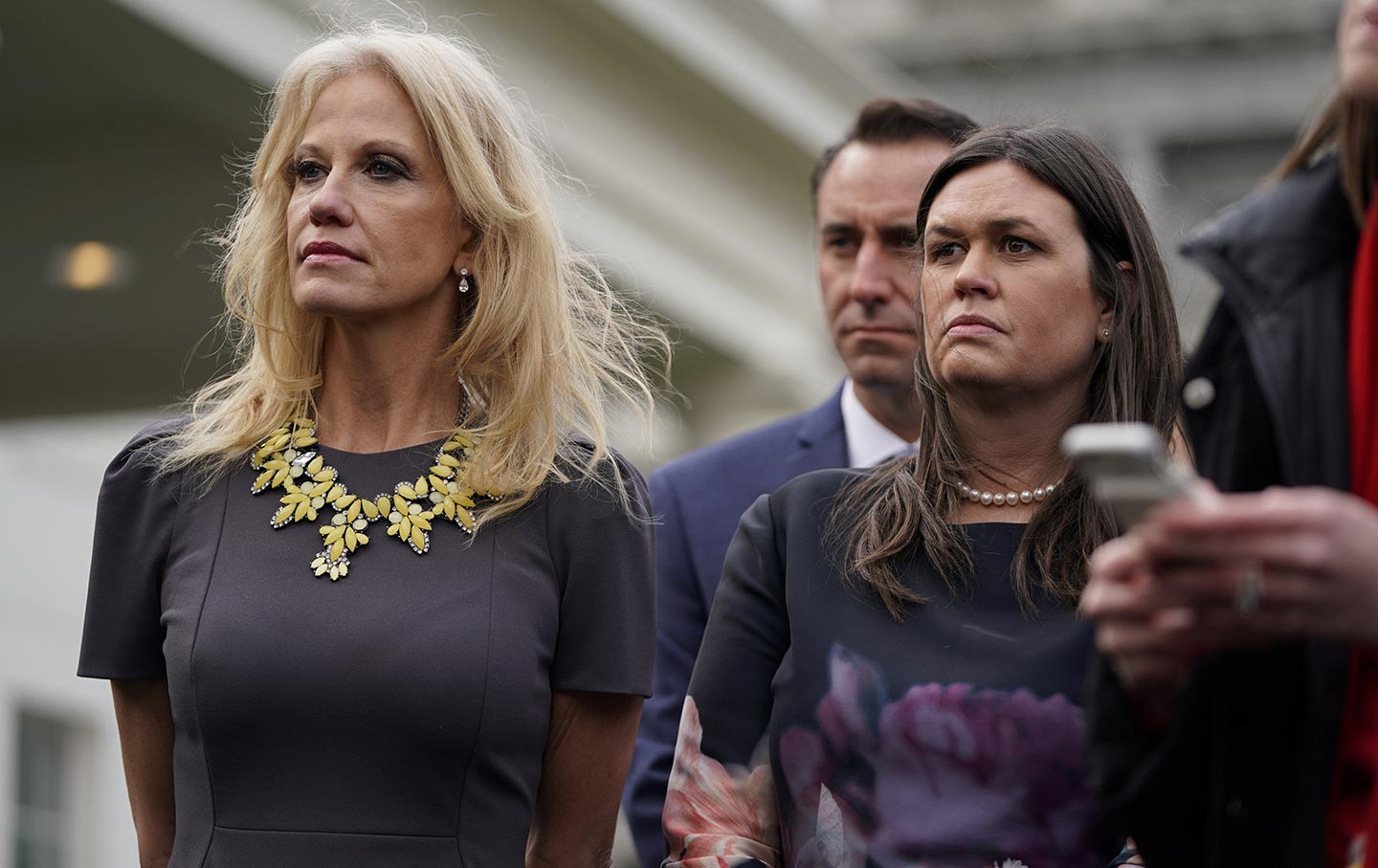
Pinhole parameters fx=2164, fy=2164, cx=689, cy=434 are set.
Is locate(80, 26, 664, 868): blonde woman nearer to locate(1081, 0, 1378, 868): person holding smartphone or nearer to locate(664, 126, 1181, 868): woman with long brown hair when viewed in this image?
locate(664, 126, 1181, 868): woman with long brown hair

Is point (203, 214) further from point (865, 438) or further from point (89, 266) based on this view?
point (865, 438)

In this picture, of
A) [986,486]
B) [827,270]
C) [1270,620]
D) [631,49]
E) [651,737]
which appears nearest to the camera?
[1270,620]

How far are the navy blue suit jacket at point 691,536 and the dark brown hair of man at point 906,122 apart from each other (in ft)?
2.42

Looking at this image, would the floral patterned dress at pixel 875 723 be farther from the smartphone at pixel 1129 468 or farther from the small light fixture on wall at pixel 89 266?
the small light fixture on wall at pixel 89 266

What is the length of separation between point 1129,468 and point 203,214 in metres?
9.29

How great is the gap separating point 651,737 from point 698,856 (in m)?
1.47

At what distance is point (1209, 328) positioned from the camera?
278 cm

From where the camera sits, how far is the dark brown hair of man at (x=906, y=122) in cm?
565

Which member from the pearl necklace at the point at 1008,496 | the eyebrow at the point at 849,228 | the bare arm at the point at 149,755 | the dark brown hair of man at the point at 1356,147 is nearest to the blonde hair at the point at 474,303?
the bare arm at the point at 149,755

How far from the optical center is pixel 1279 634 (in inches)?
96.0

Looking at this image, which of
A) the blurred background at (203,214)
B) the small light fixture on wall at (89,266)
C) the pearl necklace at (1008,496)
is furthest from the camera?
the small light fixture on wall at (89,266)

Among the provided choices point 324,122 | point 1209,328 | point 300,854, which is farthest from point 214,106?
point 1209,328

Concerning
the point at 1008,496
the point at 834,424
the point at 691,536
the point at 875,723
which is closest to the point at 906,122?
the point at 834,424

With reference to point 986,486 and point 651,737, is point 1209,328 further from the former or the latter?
point 651,737
